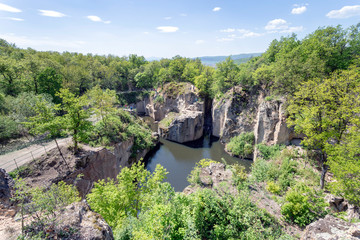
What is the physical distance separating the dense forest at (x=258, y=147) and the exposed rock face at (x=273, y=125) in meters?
1.15

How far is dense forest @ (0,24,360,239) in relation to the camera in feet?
24.6

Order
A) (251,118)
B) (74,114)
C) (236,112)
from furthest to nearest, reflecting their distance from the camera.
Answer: (236,112) → (251,118) → (74,114)

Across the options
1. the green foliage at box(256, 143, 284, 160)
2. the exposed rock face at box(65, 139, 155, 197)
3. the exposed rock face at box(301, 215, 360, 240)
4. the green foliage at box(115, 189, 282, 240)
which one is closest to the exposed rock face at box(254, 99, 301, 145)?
the green foliage at box(256, 143, 284, 160)

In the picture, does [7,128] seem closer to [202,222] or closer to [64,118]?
[64,118]

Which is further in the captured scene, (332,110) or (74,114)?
(74,114)

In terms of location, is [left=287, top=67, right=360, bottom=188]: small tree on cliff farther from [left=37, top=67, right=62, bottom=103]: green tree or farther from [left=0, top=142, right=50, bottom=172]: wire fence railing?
[left=37, top=67, right=62, bottom=103]: green tree

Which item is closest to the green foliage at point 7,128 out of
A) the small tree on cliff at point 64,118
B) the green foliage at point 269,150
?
the small tree on cliff at point 64,118

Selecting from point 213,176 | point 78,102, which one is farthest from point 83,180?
point 213,176

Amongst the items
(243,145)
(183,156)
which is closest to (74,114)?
(183,156)

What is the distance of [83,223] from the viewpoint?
20.4 feet

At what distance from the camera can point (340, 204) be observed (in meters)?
11.1

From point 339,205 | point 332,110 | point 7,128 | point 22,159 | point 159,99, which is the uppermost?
point 332,110

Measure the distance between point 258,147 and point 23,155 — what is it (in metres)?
29.4

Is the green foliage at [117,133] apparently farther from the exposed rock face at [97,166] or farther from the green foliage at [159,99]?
the green foliage at [159,99]
